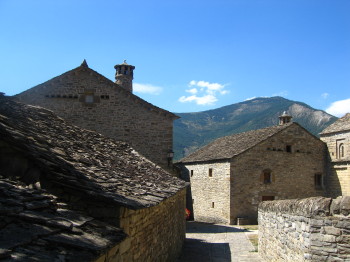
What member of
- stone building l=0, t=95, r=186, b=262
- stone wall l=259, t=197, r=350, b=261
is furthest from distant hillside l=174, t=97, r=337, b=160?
stone building l=0, t=95, r=186, b=262

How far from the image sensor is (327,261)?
20.5 ft

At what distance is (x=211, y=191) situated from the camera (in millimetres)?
26703

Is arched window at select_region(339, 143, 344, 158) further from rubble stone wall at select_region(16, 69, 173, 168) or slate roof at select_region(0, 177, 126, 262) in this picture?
slate roof at select_region(0, 177, 126, 262)

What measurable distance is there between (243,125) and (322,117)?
2331 cm

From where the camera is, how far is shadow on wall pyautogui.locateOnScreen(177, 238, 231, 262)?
1227cm

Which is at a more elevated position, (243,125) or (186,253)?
(243,125)

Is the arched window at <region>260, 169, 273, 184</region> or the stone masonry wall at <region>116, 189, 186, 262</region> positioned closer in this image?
the stone masonry wall at <region>116, 189, 186, 262</region>

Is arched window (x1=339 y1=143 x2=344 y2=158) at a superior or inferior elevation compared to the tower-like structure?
inferior

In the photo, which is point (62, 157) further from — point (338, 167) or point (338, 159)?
point (338, 159)

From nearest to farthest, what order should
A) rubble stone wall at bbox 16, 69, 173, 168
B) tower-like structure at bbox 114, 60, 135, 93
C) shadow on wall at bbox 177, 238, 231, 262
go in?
shadow on wall at bbox 177, 238, 231, 262, rubble stone wall at bbox 16, 69, 173, 168, tower-like structure at bbox 114, 60, 135, 93

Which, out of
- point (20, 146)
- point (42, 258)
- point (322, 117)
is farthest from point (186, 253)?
point (322, 117)

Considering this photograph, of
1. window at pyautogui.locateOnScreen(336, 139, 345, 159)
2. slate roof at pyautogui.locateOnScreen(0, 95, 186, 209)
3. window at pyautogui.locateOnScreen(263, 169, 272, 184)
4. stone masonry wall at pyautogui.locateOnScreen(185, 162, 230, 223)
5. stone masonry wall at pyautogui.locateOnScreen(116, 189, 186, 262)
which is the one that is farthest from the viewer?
window at pyautogui.locateOnScreen(336, 139, 345, 159)

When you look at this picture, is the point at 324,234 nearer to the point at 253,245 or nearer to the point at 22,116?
the point at 22,116

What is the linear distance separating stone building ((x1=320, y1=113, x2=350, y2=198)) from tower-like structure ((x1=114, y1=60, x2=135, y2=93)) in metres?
15.5
